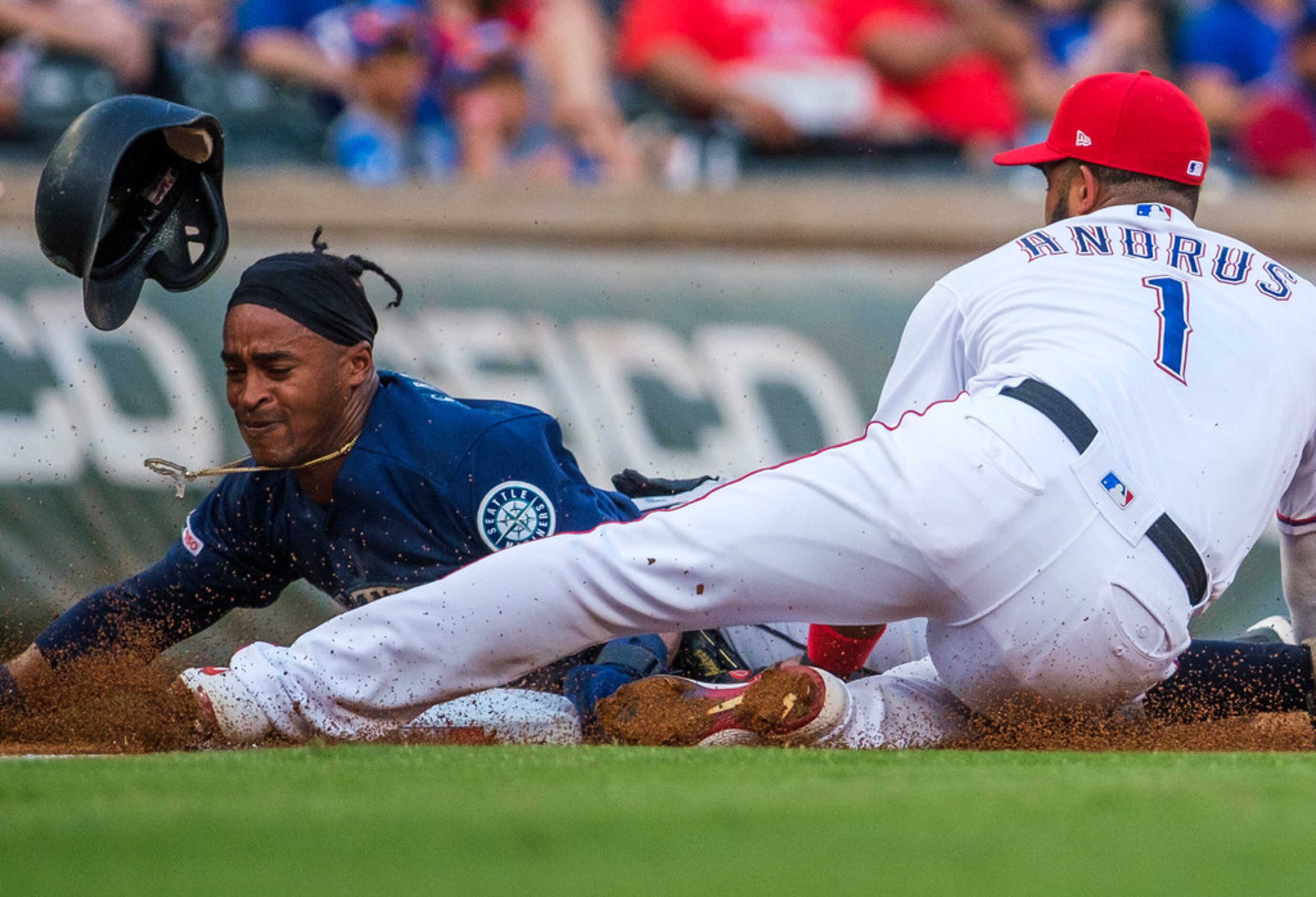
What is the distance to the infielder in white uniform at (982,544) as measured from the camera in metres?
3.44

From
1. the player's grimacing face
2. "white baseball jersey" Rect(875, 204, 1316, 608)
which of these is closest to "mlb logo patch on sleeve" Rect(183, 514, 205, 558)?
the player's grimacing face

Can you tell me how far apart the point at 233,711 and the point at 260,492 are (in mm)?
1075

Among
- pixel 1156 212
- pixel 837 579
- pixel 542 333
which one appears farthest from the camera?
pixel 542 333

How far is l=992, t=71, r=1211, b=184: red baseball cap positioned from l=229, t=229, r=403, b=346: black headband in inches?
71.1

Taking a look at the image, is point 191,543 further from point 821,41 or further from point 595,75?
point 821,41

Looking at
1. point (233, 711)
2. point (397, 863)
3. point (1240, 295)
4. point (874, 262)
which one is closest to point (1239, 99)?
point (874, 262)

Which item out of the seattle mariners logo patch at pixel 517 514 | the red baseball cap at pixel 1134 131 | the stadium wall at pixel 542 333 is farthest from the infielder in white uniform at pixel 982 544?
the stadium wall at pixel 542 333

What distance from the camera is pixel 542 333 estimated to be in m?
6.50

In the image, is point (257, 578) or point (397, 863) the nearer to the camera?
point (397, 863)

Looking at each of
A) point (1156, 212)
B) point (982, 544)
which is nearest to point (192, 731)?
point (982, 544)

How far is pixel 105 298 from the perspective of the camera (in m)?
4.50

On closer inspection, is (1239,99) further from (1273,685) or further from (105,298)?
(105,298)

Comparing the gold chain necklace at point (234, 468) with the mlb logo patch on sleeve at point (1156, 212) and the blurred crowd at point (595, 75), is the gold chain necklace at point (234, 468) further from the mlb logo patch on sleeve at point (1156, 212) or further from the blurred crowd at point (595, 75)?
the blurred crowd at point (595, 75)

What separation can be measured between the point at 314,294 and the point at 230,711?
1.28 metres
